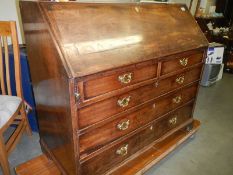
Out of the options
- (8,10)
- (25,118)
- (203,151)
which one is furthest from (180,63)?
(8,10)

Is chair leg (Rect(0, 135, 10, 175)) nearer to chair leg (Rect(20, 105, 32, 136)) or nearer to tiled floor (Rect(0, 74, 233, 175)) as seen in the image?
tiled floor (Rect(0, 74, 233, 175))

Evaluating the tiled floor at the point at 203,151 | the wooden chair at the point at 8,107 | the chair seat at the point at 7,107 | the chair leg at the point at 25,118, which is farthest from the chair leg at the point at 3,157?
the chair leg at the point at 25,118

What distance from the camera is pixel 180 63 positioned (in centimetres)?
154

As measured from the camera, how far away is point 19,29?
2146mm

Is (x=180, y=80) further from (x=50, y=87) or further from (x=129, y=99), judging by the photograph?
(x=50, y=87)

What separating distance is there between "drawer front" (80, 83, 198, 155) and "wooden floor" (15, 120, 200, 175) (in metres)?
0.31

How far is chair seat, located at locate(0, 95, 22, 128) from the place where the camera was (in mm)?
1422

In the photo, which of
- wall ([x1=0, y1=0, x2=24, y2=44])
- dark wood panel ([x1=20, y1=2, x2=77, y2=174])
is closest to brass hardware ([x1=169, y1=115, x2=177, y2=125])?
dark wood panel ([x1=20, y1=2, x2=77, y2=174])

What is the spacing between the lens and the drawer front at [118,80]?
41.5 inches

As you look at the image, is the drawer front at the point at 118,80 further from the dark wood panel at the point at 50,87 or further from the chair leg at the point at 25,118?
the chair leg at the point at 25,118

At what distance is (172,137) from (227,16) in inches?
143

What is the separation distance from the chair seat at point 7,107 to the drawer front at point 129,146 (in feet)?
2.10

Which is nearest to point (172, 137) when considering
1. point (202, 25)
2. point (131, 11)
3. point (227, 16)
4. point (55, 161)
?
point (55, 161)

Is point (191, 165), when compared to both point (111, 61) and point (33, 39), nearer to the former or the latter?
point (111, 61)
